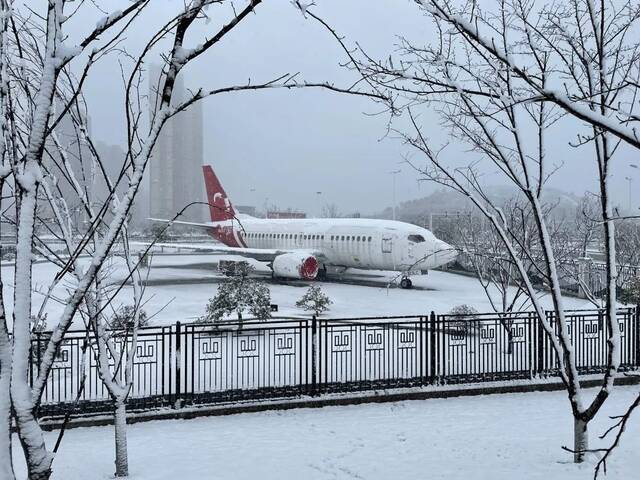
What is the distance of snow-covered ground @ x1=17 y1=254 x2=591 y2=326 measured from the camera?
20406 mm

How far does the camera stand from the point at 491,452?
24.6 feet

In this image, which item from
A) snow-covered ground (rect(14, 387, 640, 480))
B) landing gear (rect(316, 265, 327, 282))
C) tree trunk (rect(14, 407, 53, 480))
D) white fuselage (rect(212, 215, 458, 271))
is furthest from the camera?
landing gear (rect(316, 265, 327, 282))

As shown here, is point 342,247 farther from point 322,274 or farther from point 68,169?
point 68,169

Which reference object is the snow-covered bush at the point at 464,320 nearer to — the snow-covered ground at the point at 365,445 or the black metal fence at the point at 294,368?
the black metal fence at the point at 294,368

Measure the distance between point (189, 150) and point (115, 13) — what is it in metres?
124

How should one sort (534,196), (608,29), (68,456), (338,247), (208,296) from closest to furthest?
(608,29) < (534,196) < (68,456) < (208,296) < (338,247)

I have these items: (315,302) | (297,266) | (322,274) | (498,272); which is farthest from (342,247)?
(315,302)

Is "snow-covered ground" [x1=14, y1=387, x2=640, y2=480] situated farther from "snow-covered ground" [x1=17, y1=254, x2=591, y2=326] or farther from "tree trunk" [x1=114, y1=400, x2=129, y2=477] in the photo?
"snow-covered ground" [x1=17, y1=254, x2=591, y2=326]

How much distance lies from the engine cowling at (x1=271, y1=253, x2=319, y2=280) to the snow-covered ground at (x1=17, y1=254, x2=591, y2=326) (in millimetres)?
593

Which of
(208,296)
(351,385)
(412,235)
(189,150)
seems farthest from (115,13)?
(189,150)

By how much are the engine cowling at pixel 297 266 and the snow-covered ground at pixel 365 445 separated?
62.1 feet

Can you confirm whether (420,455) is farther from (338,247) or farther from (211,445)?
(338,247)

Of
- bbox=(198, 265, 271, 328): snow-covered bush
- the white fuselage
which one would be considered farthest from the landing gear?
bbox=(198, 265, 271, 328): snow-covered bush

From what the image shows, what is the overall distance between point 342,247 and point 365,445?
Result: 72.8 ft
